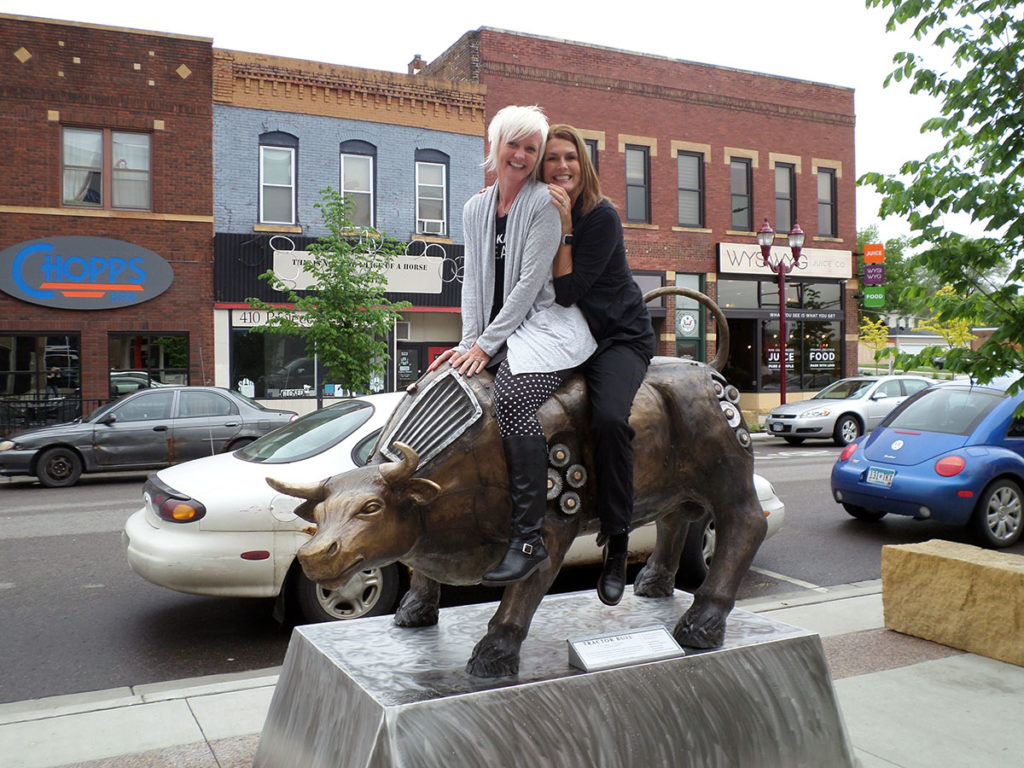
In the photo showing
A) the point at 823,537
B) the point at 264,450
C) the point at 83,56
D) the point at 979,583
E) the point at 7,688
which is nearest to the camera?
the point at 7,688

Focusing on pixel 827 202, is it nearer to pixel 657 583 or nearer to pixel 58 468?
pixel 58 468

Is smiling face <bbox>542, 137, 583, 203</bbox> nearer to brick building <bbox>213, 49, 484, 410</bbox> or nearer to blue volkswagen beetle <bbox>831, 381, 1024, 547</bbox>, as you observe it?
blue volkswagen beetle <bbox>831, 381, 1024, 547</bbox>

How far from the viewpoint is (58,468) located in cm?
1348

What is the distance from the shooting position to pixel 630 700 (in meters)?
3.05

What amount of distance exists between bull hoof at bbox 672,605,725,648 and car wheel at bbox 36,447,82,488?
1251 cm

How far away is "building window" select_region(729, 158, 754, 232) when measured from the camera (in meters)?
27.2

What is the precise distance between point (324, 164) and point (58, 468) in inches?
422

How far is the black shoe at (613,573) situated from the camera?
314cm

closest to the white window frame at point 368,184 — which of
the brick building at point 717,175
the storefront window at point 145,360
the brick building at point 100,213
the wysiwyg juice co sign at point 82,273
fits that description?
the brick building at point 100,213

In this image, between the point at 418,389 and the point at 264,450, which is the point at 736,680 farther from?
the point at 264,450

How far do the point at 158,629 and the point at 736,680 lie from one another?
14.7 feet

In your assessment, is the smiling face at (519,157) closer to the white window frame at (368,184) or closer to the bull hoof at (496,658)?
the bull hoof at (496,658)

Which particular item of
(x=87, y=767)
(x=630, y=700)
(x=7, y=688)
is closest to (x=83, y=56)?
(x=7, y=688)

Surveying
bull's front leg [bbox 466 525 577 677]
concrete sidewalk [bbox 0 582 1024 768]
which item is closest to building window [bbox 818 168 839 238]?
concrete sidewalk [bbox 0 582 1024 768]
